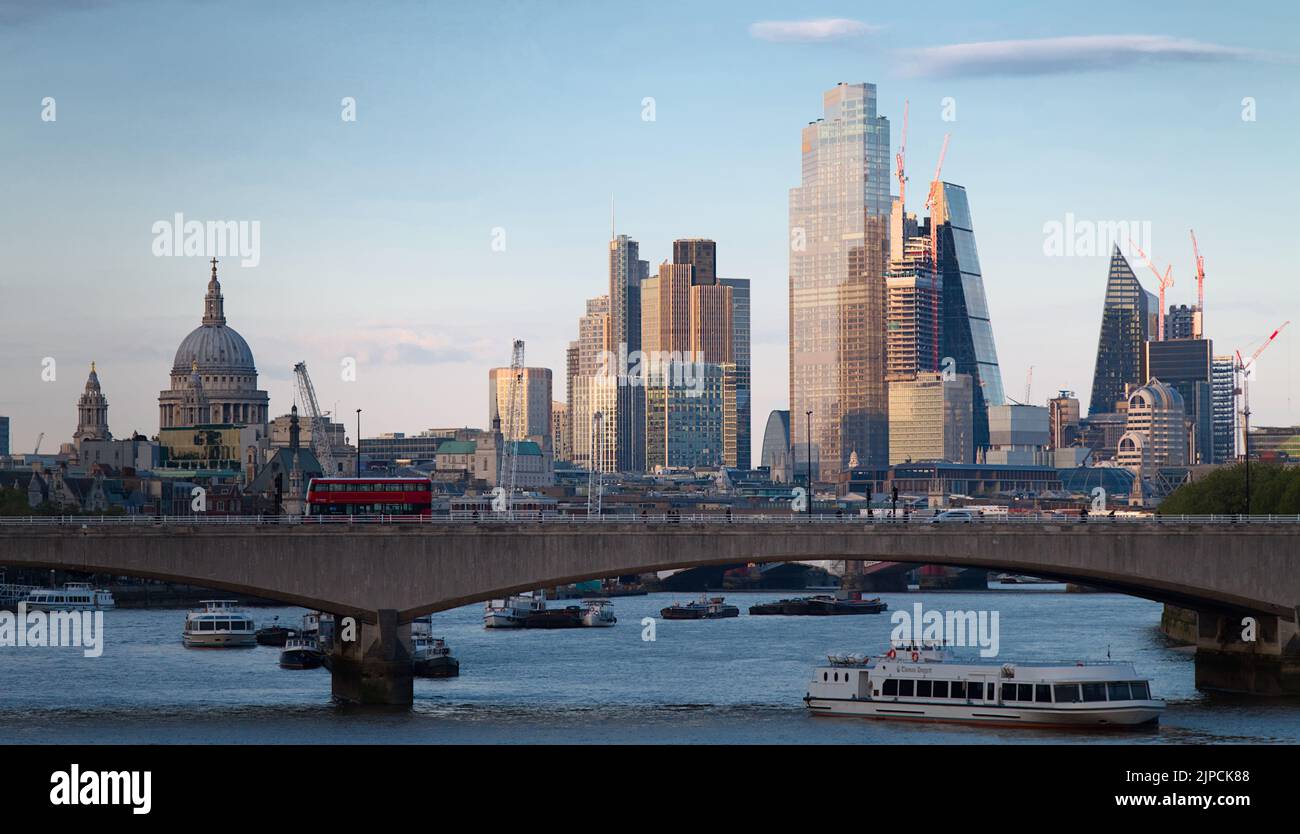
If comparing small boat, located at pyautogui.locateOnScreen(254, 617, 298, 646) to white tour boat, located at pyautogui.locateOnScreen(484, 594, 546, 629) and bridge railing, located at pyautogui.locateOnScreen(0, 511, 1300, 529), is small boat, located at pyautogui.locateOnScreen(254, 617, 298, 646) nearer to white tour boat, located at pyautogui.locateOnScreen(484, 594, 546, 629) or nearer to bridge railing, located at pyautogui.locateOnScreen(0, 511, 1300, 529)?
white tour boat, located at pyautogui.locateOnScreen(484, 594, 546, 629)

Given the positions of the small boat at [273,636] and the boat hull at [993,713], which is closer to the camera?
the boat hull at [993,713]

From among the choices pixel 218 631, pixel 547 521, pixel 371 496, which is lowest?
pixel 218 631

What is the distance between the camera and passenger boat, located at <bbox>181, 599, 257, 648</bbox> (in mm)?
125250

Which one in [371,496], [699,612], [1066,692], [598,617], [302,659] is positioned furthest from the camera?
[699,612]

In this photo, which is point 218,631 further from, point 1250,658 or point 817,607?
point 1250,658

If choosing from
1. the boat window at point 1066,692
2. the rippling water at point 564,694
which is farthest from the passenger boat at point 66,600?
the boat window at point 1066,692

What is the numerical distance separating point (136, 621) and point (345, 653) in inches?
2817

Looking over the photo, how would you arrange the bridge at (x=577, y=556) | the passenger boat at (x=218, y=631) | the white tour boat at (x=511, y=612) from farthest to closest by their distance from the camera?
the white tour boat at (x=511, y=612) < the passenger boat at (x=218, y=631) < the bridge at (x=577, y=556)

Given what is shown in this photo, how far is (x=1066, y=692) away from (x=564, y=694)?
24.2 m

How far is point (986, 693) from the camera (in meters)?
77.2

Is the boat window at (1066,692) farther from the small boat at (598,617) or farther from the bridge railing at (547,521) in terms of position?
the small boat at (598,617)

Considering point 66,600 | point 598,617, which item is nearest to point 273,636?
point 598,617

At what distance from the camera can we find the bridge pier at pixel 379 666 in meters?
81.6

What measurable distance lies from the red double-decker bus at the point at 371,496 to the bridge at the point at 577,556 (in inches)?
269
